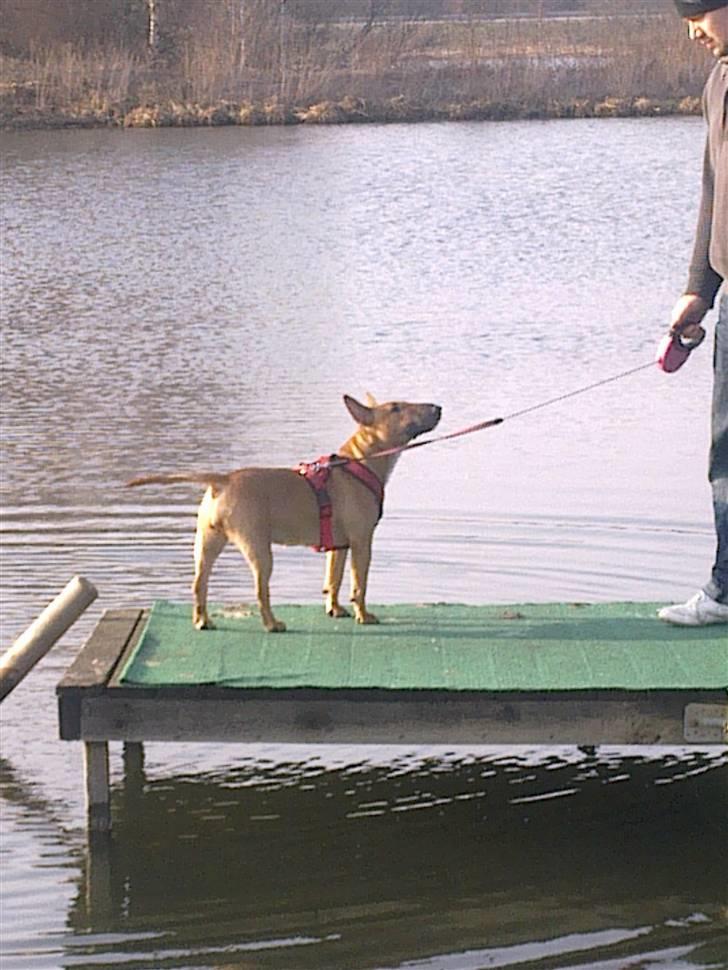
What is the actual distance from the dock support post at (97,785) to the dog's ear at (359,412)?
4.69 feet

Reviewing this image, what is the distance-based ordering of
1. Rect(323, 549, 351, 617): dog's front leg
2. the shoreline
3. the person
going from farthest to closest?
the shoreline → Rect(323, 549, 351, 617): dog's front leg → the person

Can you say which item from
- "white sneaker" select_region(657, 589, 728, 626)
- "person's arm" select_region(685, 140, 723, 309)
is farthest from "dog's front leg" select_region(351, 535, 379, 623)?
"person's arm" select_region(685, 140, 723, 309)

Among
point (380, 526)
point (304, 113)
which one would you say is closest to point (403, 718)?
point (380, 526)

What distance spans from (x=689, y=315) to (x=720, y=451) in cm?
47

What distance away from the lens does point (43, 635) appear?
7125mm

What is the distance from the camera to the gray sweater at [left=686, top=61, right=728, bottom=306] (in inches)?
254

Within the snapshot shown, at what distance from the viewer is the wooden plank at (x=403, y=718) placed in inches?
237

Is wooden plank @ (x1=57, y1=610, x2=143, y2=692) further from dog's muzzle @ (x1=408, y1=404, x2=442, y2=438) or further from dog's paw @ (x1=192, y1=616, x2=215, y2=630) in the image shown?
dog's muzzle @ (x1=408, y1=404, x2=442, y2=438)

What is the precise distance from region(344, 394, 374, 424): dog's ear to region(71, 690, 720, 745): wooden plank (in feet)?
3.97

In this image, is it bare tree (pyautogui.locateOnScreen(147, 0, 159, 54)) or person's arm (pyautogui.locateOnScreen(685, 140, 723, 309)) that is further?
bare tree (pyautogui.locateOnScreen(147, 0, 159, 54))

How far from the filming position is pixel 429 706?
6039 millimetres

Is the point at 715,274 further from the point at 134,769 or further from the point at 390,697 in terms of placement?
the point at 134,769

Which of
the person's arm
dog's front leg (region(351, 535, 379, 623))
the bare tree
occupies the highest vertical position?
the bare tree

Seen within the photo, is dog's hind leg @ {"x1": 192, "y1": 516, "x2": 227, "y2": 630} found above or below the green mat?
above
